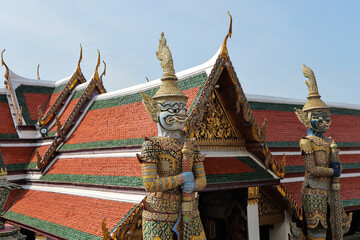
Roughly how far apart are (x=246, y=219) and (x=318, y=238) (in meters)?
1.60

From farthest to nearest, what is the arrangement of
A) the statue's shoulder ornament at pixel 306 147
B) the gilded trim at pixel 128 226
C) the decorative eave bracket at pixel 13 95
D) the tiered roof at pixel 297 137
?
1. the decorative eave bracket at pixel 13 95
2. the tiered roof at pixel 297 137
3. the statue's shoulder ornament at pixel 306 147
4. the gilded trim at pixel 128 226

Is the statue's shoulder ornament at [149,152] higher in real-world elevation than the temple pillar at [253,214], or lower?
higher

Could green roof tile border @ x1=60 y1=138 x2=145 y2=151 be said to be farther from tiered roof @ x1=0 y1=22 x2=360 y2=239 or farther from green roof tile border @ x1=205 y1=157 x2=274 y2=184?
green roof tile border @ x1=205 y1=157 x2=274 y2=184

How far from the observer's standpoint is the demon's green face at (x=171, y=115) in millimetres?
5748

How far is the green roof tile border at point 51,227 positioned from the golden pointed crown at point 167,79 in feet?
9.06

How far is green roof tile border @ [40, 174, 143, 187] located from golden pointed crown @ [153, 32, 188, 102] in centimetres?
205

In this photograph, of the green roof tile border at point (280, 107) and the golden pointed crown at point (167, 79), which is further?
the green roof tile border at point (280, 107)

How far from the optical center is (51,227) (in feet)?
25.8

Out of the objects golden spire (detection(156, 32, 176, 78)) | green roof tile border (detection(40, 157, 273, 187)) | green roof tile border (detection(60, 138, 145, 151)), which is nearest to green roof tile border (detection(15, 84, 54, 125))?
green roof tile border (detection(60, 138, 145, 151))

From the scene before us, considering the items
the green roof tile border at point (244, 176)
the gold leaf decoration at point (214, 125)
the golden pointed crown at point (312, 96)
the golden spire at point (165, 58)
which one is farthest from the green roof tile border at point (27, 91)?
the golden pointed crown at point (312, 96)

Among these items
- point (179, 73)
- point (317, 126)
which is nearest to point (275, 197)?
point (317, 126)

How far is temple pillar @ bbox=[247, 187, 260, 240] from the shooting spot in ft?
26.2

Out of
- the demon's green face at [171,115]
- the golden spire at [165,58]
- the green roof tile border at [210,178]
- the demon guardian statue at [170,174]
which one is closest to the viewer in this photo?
the demon guardian statue at [170,174]

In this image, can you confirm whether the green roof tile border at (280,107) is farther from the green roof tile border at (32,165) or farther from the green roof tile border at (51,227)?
the green roof tile border at (51,227)
